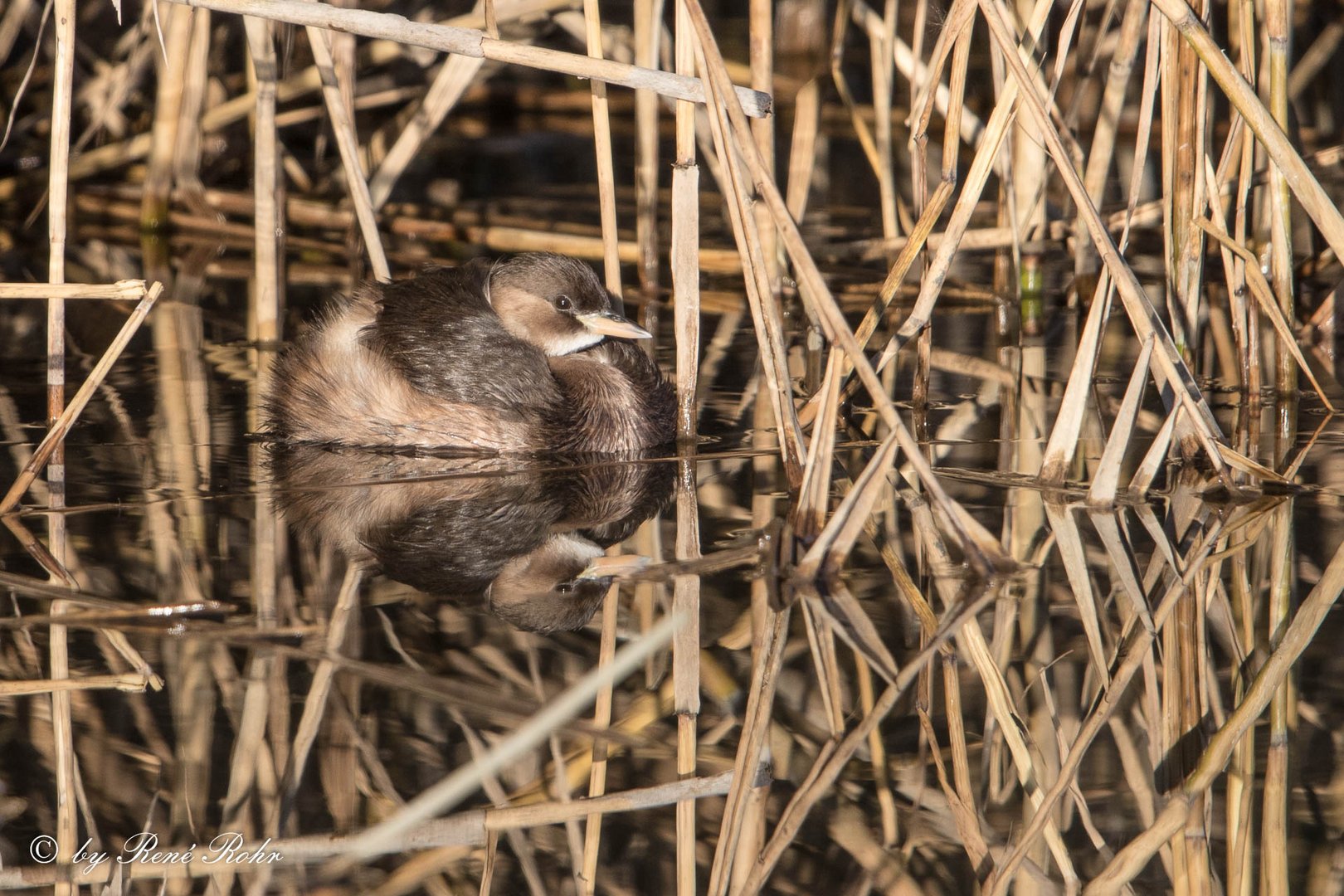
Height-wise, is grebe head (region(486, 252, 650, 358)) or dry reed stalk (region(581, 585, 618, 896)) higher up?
grebe head (region(486, 252, 650, 358))

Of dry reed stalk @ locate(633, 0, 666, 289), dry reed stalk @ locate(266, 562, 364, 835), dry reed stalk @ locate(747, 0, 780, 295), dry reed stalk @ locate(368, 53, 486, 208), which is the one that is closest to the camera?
dry reed stalk @ locate(266, 562, 364, 835)

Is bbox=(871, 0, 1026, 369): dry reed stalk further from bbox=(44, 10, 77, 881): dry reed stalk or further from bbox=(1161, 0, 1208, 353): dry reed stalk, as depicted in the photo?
bbox=(44, 10, 77, 881): dry reed stalk

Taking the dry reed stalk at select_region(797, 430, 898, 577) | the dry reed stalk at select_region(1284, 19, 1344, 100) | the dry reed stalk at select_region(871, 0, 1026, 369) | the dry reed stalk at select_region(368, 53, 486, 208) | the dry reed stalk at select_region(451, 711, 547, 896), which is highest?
the dry reed stalk at select_region(1284, 19, 1344, 100)

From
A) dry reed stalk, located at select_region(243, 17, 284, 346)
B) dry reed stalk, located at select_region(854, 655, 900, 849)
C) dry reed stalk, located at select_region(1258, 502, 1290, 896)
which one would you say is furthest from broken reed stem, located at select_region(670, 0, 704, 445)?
dry reed stalk, located at select_region(243, 17, 284, 346)

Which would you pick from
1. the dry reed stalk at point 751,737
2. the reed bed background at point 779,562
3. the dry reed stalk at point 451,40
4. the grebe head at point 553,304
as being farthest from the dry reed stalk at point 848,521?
the grebe head at point 553,304

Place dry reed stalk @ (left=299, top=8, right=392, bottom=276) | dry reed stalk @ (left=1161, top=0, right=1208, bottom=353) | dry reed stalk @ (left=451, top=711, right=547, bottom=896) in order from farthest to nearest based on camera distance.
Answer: dry reed stalk @ (left=299, top=8, right=392, bottom=276)
dry reed stalk @ (left=1161, top=0, right=1208, bottom=353)
dry reed stalk @ (left=451, top=711, right=547, bottom=896)

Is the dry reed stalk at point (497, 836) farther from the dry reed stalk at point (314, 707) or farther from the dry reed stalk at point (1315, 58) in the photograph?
the dry reed stalk at point (1315, 58)

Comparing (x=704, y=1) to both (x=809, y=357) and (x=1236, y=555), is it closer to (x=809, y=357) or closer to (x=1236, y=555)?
(x=809, y=357)
